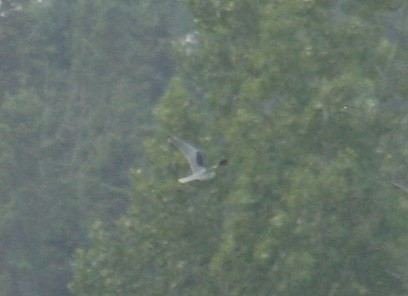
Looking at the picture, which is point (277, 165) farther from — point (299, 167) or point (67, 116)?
point (67, 116)

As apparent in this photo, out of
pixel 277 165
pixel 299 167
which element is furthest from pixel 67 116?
pixel 299 167

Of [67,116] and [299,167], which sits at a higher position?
→ [299,167]

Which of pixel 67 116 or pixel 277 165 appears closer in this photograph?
pixel 277 165

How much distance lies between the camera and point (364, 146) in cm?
2158

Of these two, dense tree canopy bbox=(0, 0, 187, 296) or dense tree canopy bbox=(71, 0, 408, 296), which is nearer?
dense tree canopy bbox=(71, 0, 408, 296)

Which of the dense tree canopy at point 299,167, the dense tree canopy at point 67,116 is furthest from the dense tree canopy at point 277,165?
the dense tree canopy at point 67,116

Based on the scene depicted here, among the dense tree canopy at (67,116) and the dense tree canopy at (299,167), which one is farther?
the dense tree canopy at (67,116)

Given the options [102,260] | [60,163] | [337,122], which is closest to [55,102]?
[60,163]

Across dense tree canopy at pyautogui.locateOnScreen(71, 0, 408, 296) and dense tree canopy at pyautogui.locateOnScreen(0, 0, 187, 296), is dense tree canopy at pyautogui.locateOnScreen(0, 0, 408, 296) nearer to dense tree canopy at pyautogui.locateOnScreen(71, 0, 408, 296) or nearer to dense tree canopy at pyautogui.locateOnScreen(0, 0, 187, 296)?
dense tree canopy at pyautogui.locateOnScreen(71, 0, 408, 296)

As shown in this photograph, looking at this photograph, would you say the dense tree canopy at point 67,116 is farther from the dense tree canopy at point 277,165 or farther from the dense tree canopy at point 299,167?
the dense tree canopy at point 299,167

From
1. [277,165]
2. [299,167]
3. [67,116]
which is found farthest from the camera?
[67,116]

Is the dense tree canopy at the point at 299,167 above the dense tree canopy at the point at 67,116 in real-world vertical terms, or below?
above

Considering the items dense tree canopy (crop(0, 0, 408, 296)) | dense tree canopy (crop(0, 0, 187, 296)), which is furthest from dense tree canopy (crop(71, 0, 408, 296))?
dense tree canopy (crop(0, 0, 187, 296))

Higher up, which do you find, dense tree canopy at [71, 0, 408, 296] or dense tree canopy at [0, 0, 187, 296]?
dense tree canopy at [71, 0, 408, 296]
